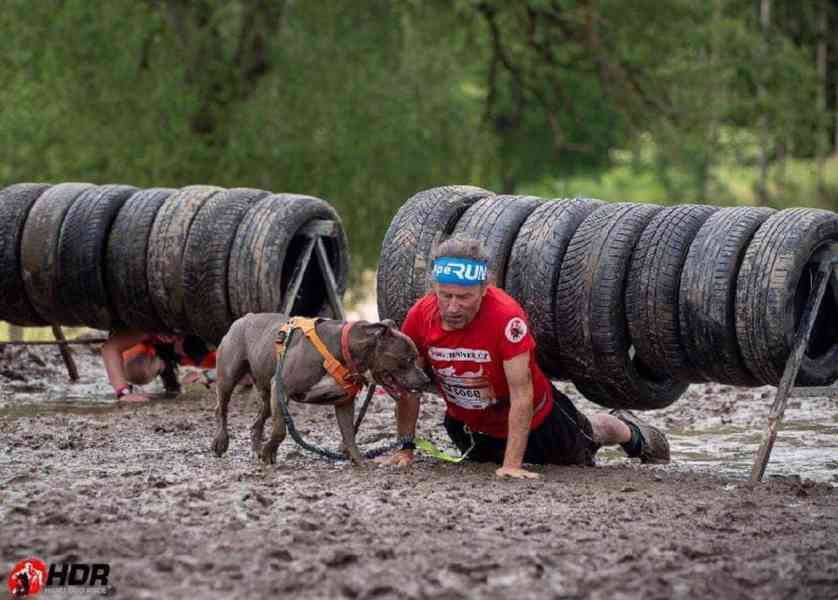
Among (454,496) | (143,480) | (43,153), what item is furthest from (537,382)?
(43,153)

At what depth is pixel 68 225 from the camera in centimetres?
1338

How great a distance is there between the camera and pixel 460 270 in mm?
8984

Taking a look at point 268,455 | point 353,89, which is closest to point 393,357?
point 268,455

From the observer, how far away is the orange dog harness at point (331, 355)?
9391 mm

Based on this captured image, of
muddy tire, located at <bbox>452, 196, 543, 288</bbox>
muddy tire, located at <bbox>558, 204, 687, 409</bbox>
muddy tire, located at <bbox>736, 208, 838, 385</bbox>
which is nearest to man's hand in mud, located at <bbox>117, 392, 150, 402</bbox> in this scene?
muddy tire, located at <bbox>452, 196, 543, 288</bbox>

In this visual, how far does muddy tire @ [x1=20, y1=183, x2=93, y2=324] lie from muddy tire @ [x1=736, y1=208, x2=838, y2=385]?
638cm

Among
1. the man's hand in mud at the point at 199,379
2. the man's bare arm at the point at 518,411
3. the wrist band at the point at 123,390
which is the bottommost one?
the man's hand in mud at the point at 199,379

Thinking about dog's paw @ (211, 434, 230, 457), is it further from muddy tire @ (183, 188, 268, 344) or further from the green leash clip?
muddy tire @ (183, 188, 268, 344)

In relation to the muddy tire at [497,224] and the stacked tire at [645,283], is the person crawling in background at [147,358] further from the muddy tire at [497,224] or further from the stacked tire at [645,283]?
the muddy tire at [497,224]

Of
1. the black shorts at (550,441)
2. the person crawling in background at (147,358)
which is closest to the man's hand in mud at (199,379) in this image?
the person crawling in background at (147,358)

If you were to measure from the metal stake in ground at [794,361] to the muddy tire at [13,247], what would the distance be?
700cm

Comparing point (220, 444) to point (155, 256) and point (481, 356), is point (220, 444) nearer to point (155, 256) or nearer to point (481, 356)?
point (481, 356)

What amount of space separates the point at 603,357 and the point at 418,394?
131 cm

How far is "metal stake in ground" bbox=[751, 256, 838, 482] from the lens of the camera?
9367 mm
